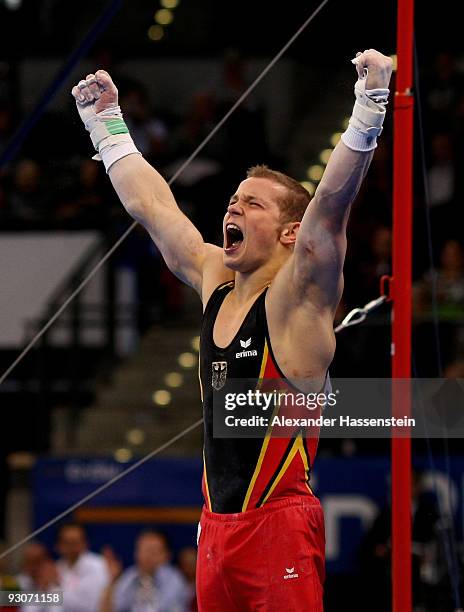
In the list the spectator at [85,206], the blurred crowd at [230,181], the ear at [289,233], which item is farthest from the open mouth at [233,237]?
the spectator at [85,206]

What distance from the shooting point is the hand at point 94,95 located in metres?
4.69

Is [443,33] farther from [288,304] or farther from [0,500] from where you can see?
[288,304]

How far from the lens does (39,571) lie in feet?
28.1

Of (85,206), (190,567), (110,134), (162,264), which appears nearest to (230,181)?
(162,264)

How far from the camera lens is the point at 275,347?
13.5ft

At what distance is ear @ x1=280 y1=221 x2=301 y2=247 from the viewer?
4258 millimetres

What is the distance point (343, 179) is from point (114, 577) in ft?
18.0

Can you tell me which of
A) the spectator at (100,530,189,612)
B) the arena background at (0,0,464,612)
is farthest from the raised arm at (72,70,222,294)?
the spectator at (100,530,189,612)

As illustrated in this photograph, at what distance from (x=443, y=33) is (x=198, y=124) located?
2358 mm

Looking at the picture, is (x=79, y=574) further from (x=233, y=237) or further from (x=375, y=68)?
(x=375, y=68)

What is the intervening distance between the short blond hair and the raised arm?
40cm

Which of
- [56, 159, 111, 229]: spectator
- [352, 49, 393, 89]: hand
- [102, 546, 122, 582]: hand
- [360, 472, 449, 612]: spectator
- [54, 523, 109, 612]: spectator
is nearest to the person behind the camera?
[352, 49, 393, 89]: hand

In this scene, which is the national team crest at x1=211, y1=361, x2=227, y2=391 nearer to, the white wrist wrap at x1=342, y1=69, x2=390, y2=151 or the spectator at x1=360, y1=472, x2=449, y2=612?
the white wrist wrap at x1=342, y1=69, x2=390, y2=151

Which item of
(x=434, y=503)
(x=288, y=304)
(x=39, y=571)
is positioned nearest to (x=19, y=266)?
(x=39, y=571)
